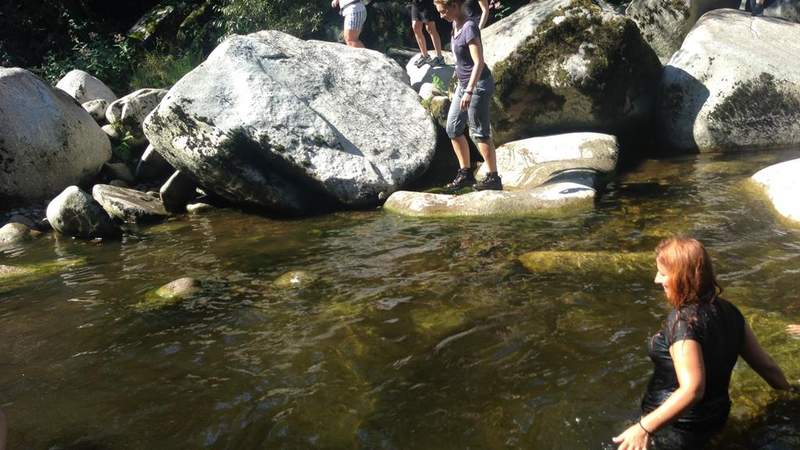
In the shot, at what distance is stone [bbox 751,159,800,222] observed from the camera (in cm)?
687

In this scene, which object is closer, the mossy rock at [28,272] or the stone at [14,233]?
the mossy rock at [28,272]

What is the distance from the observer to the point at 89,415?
4332mm

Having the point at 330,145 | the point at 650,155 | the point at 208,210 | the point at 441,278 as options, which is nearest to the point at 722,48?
the point at 650,155

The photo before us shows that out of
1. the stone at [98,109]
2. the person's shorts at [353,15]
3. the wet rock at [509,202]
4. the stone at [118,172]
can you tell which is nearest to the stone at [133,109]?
the stone at [98,109]

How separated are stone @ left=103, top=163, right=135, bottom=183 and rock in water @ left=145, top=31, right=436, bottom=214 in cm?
261

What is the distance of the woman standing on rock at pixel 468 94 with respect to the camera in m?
7.96

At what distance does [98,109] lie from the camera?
41.9 feet

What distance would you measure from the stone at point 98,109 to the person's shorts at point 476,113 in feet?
23.4

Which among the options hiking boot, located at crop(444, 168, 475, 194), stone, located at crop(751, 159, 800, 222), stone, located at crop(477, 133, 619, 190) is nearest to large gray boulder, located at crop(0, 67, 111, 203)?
hiking boot, located at crop(444, 168, 475, 194)

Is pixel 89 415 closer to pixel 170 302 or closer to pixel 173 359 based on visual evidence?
pixel 173 359

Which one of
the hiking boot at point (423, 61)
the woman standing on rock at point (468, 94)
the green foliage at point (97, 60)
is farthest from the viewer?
the green foliage at point (97, 60)

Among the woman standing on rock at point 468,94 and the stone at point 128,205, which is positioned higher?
the woman standing on rock at point 468,94

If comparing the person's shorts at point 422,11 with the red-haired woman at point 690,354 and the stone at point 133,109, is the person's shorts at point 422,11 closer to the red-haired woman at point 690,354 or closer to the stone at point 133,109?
the stone at point 133,109

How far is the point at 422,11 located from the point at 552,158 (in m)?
4.36
